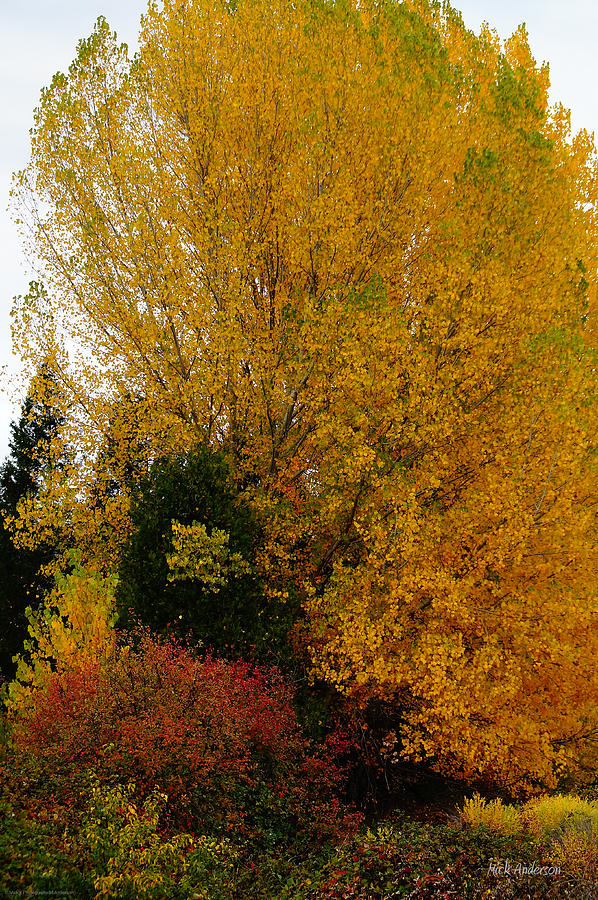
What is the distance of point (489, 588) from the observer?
1111 cm

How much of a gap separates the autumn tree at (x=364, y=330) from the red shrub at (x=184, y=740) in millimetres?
1661

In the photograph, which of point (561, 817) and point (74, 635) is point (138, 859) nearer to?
point (74, 635)

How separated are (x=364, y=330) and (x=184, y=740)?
6.21 m

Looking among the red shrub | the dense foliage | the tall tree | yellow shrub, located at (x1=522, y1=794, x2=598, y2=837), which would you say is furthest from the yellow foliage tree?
the tall tree

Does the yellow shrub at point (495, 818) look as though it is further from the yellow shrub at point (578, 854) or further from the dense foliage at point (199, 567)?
the dense foliage at point (199, 567)

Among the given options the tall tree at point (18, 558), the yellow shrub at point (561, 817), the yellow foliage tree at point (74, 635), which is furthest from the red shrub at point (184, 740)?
the tall tree at point (18, 558)

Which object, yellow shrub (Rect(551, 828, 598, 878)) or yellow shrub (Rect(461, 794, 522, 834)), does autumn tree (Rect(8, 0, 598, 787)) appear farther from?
yellow shrub (Rect(551, 828, 598, 878))

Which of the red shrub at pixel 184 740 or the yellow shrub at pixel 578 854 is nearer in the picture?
the yellow shrub at pixel 578 854

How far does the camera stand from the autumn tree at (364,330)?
10000 millimetres

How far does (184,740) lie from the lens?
696cm

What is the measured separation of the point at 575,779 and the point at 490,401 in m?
6.81

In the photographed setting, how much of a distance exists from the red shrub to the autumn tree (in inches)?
65.4

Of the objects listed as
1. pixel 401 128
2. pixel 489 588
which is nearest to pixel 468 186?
pixel 401 128

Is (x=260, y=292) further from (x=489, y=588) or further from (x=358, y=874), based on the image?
(x=358, y=874)
